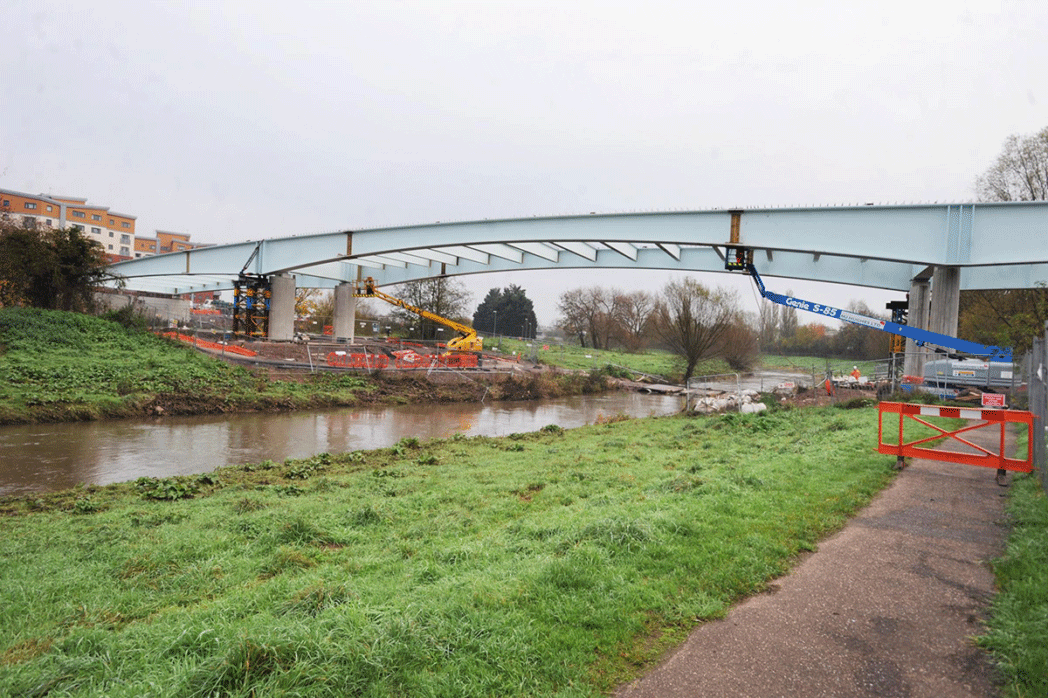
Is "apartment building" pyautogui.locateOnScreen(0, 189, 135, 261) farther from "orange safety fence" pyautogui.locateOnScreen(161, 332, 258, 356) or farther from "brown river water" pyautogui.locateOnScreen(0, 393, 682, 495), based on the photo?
"brown river water" pyautogui.locateOnScreen(0, 393, 682, 495)

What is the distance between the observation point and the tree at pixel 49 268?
21.5 metres

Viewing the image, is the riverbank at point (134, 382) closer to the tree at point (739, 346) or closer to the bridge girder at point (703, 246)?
the bridge girder at point (703, 246)

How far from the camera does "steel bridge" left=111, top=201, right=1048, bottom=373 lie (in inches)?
631

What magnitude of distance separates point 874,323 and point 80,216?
337ft

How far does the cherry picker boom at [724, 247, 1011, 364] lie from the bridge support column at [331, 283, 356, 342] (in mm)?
22830

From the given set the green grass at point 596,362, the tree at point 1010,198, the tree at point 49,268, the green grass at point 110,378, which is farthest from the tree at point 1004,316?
the tree at point 49,268

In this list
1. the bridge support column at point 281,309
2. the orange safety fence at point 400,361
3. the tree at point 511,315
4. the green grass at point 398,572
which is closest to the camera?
the green grass at point 398,572

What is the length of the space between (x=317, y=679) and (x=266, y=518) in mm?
4088

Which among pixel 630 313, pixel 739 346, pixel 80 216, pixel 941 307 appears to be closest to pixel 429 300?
pixel 739 346

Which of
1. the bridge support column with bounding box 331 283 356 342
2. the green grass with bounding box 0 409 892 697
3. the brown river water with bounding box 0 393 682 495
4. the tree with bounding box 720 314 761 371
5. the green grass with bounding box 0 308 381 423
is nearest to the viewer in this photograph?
the green grass with bounding box 0 409 892 697

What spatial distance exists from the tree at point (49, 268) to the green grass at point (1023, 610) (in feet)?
93.7

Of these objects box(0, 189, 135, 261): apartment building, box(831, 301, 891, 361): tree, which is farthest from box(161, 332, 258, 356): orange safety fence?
box(0, 189, 135, 261): apartment building

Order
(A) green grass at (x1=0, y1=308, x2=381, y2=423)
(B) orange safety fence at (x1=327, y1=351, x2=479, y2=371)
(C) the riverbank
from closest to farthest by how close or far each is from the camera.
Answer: (A) green grass at (x1=0, y1=308, x2=381, y2=423)
(C) the riverbank
(B) orange safety fence at (x1=327, y1=351, x2=479, y2=371)

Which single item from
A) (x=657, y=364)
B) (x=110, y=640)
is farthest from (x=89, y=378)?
(x=657, y=364)
